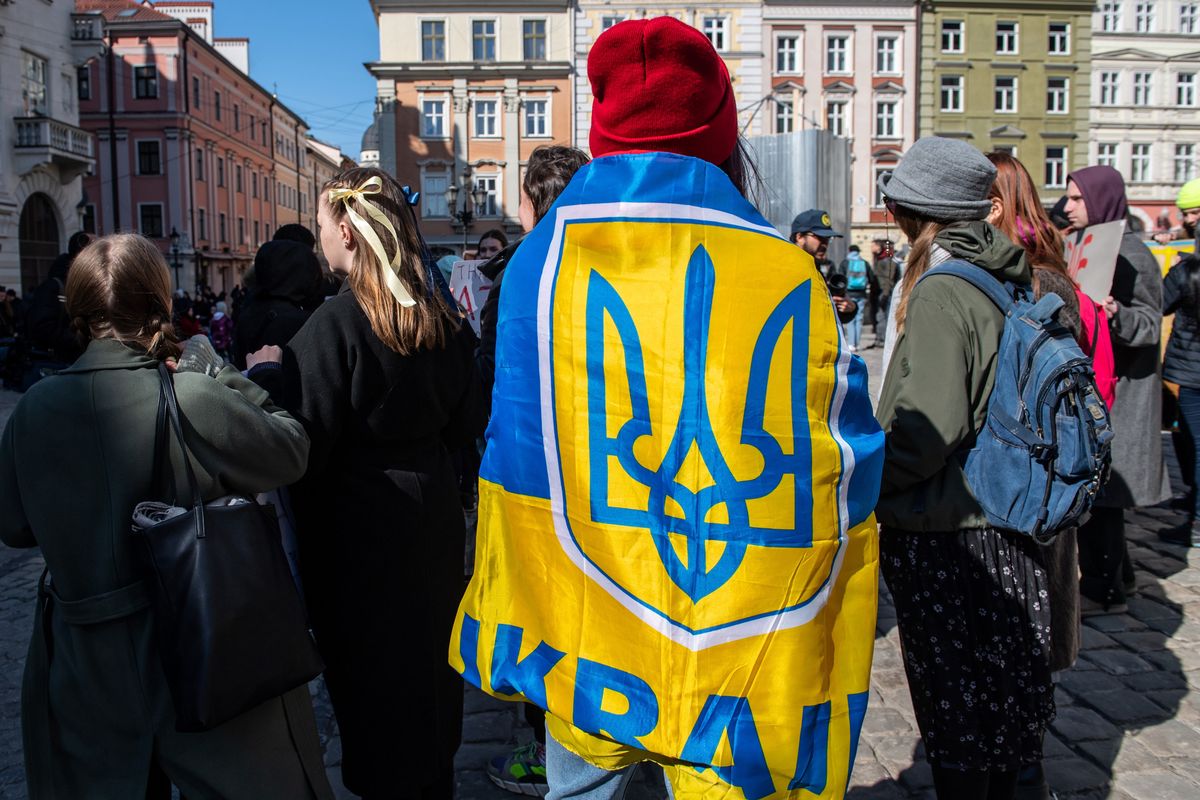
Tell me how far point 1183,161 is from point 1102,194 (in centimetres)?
5142

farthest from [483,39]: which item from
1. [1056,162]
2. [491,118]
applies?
[1056,162]

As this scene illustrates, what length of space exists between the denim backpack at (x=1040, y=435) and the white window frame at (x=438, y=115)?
139 ft

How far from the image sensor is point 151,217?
48.0 m

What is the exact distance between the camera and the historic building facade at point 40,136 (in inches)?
1066

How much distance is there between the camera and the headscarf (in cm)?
428

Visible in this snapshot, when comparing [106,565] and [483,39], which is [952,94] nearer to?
[483,39]

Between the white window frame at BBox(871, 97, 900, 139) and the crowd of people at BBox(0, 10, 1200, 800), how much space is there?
42.9 m

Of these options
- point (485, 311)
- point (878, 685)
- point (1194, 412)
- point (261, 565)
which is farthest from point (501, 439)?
point (1194, 412)

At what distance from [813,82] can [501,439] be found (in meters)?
44.0

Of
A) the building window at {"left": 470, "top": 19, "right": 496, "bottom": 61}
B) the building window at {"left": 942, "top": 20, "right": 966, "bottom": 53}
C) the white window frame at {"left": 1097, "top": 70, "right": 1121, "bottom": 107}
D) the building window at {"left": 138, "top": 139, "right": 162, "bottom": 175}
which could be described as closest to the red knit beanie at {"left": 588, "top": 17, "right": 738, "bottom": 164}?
the building window at {"left": 470, "top": 19, "right": 496, "bottom": 61}

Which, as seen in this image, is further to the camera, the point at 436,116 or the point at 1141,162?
the point at 1141,162

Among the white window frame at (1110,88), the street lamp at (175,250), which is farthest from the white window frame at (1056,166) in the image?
the street lamp at (175,250)

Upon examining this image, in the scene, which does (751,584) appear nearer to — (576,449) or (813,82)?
(576,449)

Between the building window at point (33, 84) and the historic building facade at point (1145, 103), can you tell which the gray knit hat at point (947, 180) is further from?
the historic building facade at point (1145, 103)
